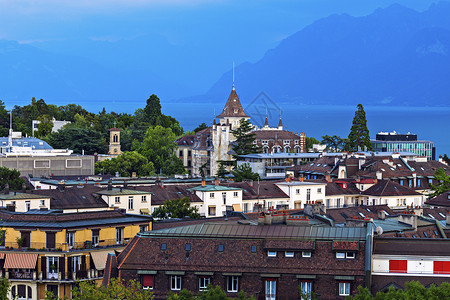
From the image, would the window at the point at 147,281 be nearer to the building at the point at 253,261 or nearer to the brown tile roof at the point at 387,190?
the building at the point at 253,261

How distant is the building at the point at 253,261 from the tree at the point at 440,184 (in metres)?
48.5

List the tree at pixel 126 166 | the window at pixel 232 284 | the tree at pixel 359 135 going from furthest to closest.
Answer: the tree at pixel 359 135, the tree at pixel 126 166, the window at pixel 232 284

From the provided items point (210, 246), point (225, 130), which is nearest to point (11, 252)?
point (210, 246)

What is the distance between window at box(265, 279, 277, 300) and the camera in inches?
1503

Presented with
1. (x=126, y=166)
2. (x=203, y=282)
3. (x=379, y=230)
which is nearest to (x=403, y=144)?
(x=126, y=166)

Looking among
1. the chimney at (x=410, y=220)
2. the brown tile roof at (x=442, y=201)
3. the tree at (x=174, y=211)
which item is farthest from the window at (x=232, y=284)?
the brown tile roof at (x=442, y=201)

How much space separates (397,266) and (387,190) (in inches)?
1839

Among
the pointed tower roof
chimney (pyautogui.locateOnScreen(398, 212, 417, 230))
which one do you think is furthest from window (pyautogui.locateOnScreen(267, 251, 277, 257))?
the pointed tower roof

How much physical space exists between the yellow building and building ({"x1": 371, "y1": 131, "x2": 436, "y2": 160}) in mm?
143777

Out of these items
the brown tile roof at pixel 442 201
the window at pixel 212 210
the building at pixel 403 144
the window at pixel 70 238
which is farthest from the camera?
the building at pixel 403 144

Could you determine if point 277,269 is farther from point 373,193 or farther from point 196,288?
point 373,193

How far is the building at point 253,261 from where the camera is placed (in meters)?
38.0

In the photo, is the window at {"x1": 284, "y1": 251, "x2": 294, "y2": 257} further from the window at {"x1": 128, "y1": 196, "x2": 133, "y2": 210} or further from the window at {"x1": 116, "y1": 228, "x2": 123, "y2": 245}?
the window at {"x1": 128, "y1": 196, "x2": 133, "y2": 210}

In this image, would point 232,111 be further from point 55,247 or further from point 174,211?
point 55,247
